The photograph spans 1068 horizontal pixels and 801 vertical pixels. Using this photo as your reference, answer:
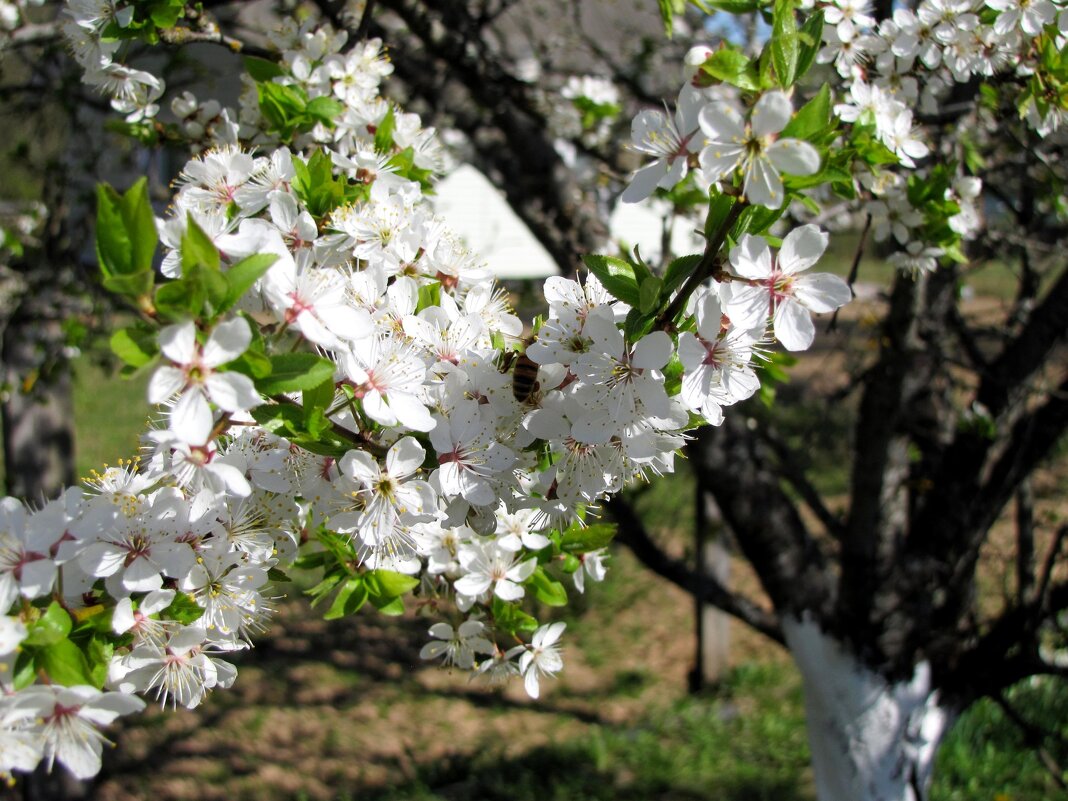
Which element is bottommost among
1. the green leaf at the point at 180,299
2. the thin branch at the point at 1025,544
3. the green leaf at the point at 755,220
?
the thin branch at the point at 1025,544

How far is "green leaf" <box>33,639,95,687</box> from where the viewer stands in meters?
0.98

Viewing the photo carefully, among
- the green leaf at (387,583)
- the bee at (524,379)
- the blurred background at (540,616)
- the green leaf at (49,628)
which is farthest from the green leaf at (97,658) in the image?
the blurred background at (540,616)

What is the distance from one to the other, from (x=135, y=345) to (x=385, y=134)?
2.95ft

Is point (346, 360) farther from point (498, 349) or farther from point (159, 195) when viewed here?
point (159, 195)

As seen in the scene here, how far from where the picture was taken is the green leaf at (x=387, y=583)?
4.29 feet

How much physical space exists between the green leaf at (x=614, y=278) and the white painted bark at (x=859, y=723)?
85.8 inches

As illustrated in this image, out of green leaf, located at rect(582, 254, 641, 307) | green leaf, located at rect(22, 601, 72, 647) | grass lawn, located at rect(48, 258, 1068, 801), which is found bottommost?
grass lawn, located at rect(48, 258, 1068, 801)

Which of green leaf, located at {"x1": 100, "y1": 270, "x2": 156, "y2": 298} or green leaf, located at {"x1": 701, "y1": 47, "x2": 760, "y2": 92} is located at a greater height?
green leaf, located at {"x1": 701, "y1": 47, "x2": 760, "y2": 92}

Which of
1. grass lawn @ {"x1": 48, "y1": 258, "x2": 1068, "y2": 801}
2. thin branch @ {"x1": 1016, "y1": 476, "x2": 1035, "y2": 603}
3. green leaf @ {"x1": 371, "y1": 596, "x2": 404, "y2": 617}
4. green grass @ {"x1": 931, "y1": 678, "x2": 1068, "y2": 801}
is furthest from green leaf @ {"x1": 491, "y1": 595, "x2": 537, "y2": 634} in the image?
green grass @ {"x1": 931, "y1": 678, "x2": 1068, "y2": 801}

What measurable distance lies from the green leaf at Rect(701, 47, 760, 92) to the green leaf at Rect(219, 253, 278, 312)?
1.76ft

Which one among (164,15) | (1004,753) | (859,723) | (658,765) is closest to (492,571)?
(164,15)

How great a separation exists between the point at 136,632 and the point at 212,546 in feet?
0.46

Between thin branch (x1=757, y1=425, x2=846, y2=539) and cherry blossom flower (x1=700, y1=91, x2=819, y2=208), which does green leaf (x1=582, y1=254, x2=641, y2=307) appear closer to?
cherry blossom flower (x1=700, y1=91, x2=819, y2=208)

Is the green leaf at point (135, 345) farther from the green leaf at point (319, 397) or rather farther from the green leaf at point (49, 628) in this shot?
the green leaf at point (49, 628)
